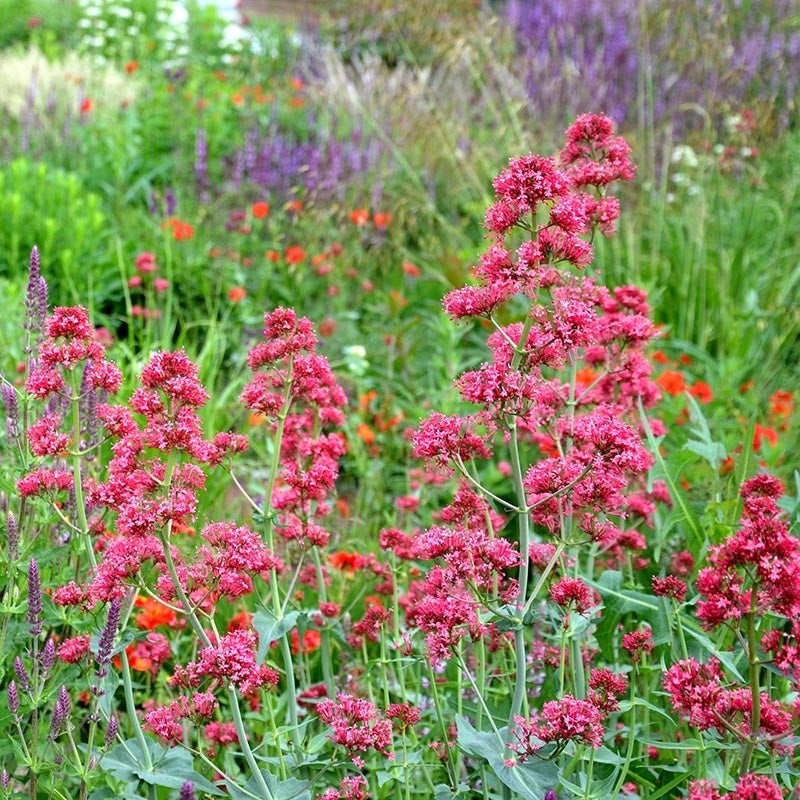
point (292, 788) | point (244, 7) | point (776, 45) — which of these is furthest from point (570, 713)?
point (244, 7)

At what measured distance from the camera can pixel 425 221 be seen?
22.9 ft

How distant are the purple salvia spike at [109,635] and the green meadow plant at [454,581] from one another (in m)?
0.01

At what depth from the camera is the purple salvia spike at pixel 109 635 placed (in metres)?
1.95

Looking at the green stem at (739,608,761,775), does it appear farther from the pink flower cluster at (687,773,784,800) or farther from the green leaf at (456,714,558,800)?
the green leaf at (456,714,558,800)

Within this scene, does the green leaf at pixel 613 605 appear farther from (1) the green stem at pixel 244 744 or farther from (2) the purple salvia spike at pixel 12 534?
(2) the purple salvia spike at pixel 12 534

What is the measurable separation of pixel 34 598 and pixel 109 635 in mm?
166

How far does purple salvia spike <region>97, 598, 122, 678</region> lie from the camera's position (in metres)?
1.95

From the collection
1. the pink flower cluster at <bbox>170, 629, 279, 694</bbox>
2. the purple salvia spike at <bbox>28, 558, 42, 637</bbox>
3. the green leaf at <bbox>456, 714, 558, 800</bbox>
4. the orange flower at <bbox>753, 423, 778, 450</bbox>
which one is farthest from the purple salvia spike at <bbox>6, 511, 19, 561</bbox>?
the orange flower at <bbox>753, 423, 778, 450</bbox>

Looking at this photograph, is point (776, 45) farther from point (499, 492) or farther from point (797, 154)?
point (499, 492)

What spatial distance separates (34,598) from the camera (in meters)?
2.01

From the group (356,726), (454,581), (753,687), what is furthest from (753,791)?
(356,726)

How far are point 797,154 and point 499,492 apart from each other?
292cm

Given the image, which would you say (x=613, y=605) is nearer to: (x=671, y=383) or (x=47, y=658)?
(x=47, y=658)

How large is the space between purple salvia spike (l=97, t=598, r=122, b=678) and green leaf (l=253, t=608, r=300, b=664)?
11.2 inches
